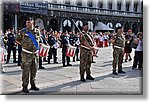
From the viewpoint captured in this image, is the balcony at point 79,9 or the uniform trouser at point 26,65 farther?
the balcony at point 79,9

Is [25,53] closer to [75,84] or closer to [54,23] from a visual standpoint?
[75,84]

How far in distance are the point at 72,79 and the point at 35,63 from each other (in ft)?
5.06

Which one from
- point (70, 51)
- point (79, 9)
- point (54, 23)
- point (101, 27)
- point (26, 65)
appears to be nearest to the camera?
point (26, 65)

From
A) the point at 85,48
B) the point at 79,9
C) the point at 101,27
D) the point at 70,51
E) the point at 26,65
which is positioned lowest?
the point at 26,65

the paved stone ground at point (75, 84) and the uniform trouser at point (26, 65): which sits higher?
the uniform trouser at point (26, 65)

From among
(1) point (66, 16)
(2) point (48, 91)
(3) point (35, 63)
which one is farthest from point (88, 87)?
(1) point (66, 16)

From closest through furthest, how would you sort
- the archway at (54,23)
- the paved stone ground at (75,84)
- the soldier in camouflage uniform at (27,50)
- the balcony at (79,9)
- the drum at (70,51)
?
the soldier in camouflage uniform at (27,50) < the paved stone ground at (75,84) < the drum at (70,51) < the balcony at (79,9) < the archway at (54,23)

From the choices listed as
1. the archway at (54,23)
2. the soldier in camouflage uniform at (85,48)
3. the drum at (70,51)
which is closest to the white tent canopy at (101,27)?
the archway at (54,23)

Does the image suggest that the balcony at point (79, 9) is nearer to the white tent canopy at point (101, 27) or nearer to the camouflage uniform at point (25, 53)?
the white tent canopy at point (101, 27)

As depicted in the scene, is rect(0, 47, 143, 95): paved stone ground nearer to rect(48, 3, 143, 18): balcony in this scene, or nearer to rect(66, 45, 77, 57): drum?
rect(66, 45, 77, 57): drum

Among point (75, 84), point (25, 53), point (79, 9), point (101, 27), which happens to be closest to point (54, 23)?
point (79, 9)

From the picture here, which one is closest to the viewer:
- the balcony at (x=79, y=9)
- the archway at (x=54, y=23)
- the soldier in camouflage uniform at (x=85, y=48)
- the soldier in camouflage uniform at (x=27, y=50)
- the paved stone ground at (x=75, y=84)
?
the soldier in camouflage uniform at (x=27, y=50)

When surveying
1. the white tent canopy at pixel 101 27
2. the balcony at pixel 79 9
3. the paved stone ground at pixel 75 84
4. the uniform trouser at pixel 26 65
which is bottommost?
the paved stone ground at pixel 75 84

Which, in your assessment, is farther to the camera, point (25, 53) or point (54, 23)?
point (54, 23)
